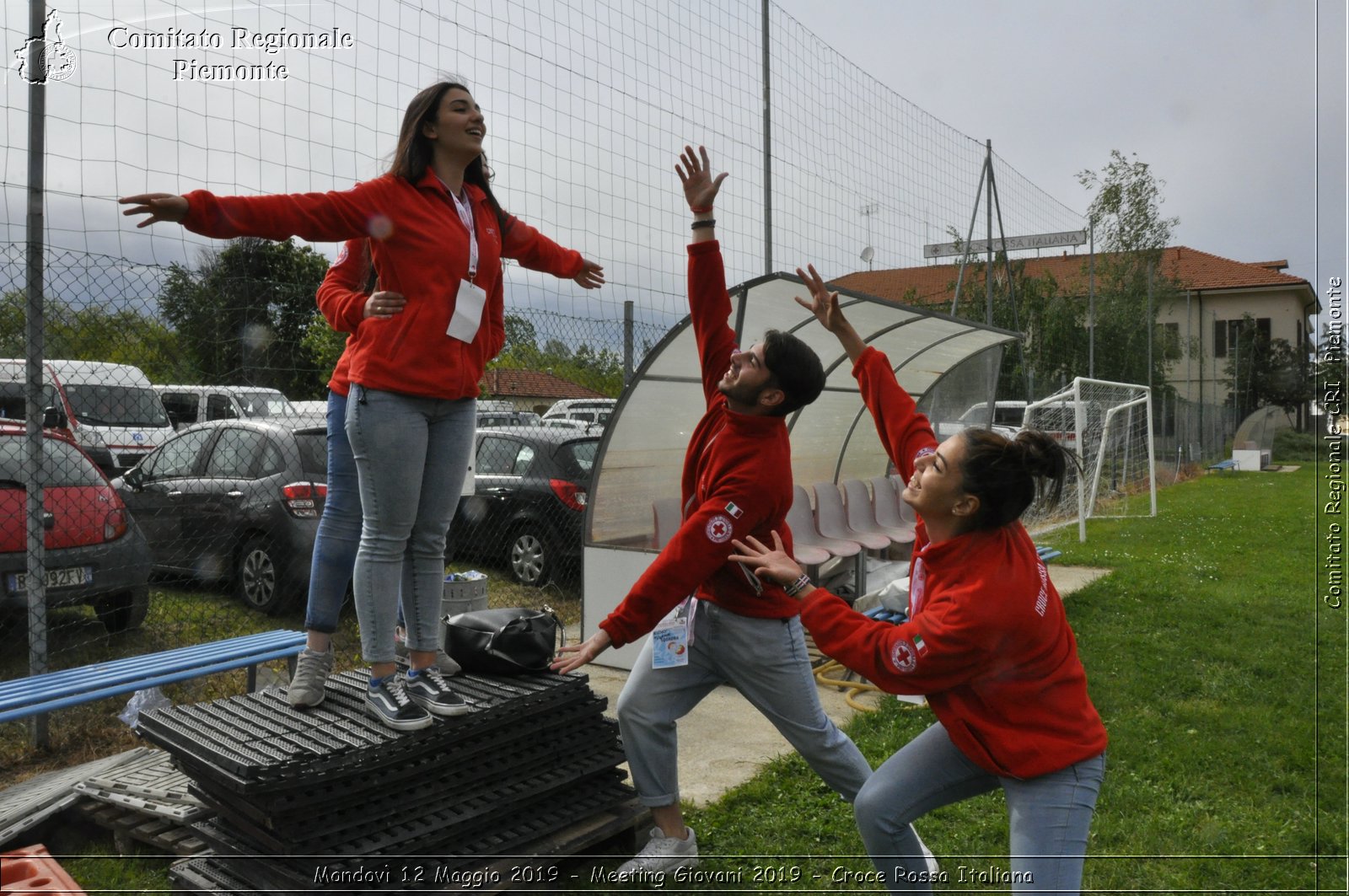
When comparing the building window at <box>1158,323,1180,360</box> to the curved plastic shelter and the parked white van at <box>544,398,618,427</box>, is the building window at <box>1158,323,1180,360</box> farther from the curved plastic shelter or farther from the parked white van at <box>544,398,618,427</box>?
the parked white van at <box>544,398,618,427</box>

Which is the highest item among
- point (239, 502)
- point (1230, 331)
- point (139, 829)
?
point (1230, 331)

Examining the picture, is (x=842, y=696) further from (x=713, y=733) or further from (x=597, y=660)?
(x=597, y=660)

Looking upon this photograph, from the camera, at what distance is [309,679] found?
11.2 ft

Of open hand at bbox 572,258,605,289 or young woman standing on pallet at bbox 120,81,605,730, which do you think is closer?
young woman standing on pallet at bbox 120,81,605,730

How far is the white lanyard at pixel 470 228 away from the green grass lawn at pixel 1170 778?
222 cm

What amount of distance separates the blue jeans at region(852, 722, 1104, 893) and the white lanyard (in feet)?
6.35

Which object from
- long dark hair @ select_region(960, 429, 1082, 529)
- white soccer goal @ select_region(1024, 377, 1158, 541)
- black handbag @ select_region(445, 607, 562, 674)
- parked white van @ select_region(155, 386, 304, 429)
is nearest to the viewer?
long dark hair @ select_region(960, 429, 1082, 529)

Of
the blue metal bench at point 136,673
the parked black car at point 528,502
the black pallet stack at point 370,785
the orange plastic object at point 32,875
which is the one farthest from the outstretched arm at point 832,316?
the parked black car at point 528,502

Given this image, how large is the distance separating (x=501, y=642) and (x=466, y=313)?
1295 millimetres

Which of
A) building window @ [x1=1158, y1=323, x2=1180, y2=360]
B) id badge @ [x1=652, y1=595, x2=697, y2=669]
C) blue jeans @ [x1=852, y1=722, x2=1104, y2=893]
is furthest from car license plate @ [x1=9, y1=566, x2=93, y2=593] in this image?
building window @ [x1=1158, y1=323, x2=1180, y2=360]

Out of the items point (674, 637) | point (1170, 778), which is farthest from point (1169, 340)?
point (674, 637)

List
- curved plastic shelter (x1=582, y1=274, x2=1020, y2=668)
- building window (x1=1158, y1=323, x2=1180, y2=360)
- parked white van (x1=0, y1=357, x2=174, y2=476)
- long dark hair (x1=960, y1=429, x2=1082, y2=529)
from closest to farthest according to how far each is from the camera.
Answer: long dark hair (x1=960, y1=429, x2=1082, y2=529), parked white van (x1=0, y1=357, x2=174, y2=476), curved plastic shelter (x1=582, y1=274, x2=1020, y2=668), building window (x1=1158, y1=323, x2=1180, y2=360)

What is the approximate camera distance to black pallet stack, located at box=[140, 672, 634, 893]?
2904 millimetres

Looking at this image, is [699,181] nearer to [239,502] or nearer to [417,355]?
[417,355]
